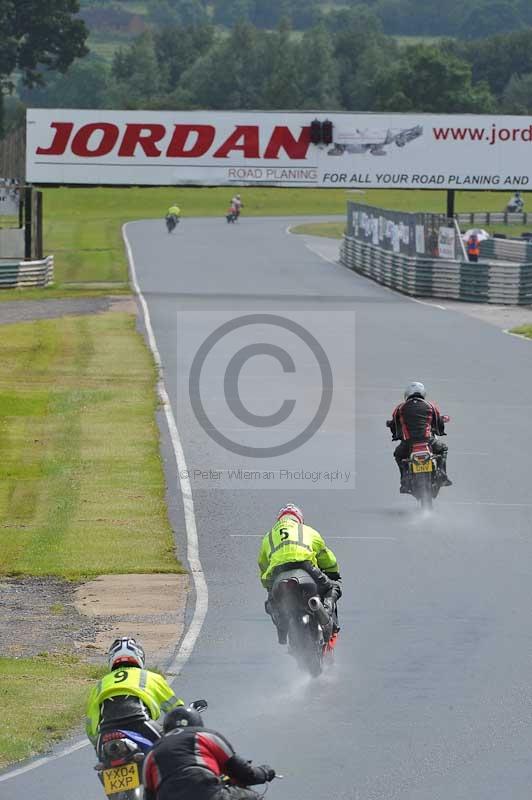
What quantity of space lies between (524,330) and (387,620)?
2846 centimetres

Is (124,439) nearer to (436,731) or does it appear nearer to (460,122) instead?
(436,731)

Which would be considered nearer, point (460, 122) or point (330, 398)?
point (330, 398)

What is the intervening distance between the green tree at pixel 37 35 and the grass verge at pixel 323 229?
3964 centimetres

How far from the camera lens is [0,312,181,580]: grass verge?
59.3 feet

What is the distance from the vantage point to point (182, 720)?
8.13m

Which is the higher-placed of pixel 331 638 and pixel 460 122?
pixel 460 122

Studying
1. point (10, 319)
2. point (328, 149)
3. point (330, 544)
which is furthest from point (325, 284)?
point (330, 544)

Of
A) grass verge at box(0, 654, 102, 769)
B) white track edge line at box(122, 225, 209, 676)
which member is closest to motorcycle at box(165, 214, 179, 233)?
white track edge line at box(122, 225, 209, 676)

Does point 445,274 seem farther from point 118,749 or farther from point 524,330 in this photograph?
point 118,749

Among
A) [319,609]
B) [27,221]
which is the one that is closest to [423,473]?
[319,609]

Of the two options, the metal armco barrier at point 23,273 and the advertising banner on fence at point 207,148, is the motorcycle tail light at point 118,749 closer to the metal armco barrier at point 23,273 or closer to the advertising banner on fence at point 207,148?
the advertising banner on fence at point 207,148

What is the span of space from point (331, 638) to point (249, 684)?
779 mm

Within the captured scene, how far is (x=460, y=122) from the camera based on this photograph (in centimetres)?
5288

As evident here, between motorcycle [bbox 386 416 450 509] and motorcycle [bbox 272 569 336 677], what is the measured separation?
7.12m
